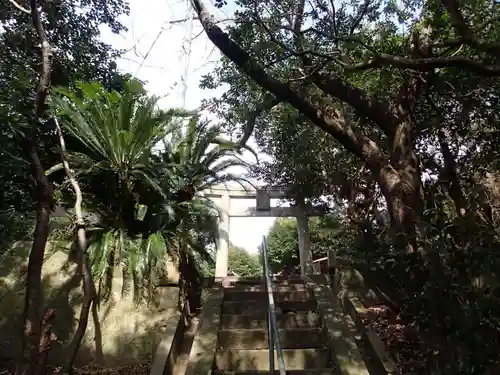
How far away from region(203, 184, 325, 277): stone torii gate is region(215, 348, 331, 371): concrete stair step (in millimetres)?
6885

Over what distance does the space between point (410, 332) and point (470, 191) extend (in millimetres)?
1540

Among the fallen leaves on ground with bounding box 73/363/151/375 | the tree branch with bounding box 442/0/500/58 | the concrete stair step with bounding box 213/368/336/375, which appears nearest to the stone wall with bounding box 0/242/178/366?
the fallen leaves on ground with bounding box 73/363/151/375

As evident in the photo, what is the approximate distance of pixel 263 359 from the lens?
379 centimetres

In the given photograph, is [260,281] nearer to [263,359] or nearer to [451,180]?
[263,359]

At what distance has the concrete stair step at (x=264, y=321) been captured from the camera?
4.38 m

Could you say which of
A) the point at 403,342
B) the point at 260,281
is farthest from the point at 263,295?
the point at 403,342

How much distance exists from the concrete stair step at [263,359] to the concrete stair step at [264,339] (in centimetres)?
15

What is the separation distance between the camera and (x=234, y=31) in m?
5.20

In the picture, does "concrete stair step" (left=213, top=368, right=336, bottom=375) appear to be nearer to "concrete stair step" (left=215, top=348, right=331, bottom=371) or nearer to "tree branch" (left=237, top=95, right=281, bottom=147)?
"concrete stair step" (left=215, top=348, right=331, bottom=371)

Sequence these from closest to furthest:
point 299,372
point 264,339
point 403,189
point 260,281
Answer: point 299,372
point 264,339
point 403,189
point 260,281

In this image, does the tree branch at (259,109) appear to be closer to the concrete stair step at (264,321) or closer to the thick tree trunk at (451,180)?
the thick tree trunk at (451,180)

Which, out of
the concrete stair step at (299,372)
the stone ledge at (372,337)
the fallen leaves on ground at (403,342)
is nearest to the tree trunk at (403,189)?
the fallen leaves on ground at (403,342)

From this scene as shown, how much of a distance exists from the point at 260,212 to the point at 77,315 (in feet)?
25.0

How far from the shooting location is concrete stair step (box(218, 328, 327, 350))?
3982mm
